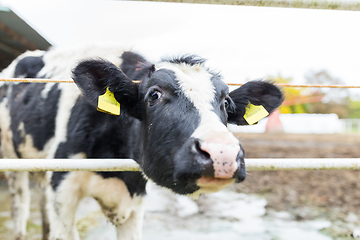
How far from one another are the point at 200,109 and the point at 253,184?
16.6ft

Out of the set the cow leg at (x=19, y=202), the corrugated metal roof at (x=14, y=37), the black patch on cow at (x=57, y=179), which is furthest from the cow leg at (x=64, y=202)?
A: the corrugated metal roof at (x=14, y=37)

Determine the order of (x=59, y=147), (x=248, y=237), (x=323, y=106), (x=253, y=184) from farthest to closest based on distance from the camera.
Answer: (x=323, y=106) < (x=253, y=184) < (x=248, y=237) < (x=59, y=147)

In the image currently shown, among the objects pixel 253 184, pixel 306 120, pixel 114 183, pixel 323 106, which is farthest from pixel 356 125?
pixel 114 183

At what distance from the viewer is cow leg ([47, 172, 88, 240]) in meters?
2.53

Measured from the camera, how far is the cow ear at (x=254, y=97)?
223 centimetres

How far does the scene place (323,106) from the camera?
3703 centimetres

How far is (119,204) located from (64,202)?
1.66 ft

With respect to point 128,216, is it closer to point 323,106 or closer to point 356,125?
point 356,125

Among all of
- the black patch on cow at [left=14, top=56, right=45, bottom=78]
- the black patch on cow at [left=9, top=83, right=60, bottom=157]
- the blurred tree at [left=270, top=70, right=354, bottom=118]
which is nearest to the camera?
the black patch on cow at [left=9, top=83, right=60, bottom=157]

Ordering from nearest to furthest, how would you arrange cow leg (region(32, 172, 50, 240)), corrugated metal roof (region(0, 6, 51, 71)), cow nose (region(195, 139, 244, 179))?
cow nose (region(195, 139, 244, 179)) < cow leg (region(32, 172, 50, 240)) < corrugated metal roof (region(0, 6, 51, 71))

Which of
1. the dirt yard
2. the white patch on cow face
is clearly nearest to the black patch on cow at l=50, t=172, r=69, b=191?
the white patch on cow face

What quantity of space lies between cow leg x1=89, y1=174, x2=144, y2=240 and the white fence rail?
1.05 metres

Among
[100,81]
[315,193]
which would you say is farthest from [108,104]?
[315,193]

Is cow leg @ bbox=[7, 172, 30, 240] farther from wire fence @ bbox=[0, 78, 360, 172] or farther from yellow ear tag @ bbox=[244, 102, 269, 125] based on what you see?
yellow ear tag @ bbox=[244, 102, 269, 125]
